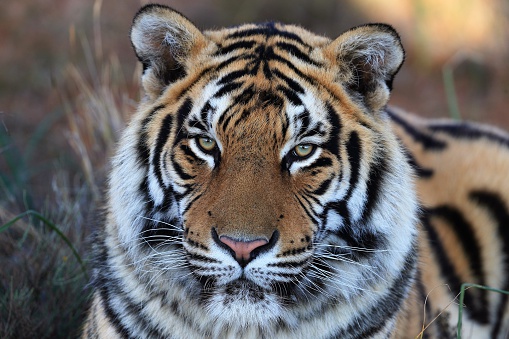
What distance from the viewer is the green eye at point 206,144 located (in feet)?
8.63

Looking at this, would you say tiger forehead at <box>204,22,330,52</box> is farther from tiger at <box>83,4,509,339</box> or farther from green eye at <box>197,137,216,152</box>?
green eye at <box>197,137,216,152</box>

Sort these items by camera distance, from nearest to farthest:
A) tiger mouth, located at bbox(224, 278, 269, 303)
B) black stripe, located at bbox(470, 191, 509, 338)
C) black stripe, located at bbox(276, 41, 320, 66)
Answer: tiger mouth, located at bbox(224, 278, 269, 303)
black stripe, located at bbox(276, 41, 320, 66)
black stripe, located at bbox(470, 191, 509, 338)

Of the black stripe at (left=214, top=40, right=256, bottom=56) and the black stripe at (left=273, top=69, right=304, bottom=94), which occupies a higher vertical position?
the black stripe at (left=214, top=40, right=256, bottom=56)

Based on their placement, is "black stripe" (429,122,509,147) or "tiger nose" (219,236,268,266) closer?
"tiger nose" (219,236,268,266)

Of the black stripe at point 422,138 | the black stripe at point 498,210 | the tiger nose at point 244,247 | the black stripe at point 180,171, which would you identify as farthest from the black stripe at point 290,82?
the black stripe at point 498,210

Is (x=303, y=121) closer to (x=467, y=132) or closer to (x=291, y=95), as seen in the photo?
(x=291, y=95)

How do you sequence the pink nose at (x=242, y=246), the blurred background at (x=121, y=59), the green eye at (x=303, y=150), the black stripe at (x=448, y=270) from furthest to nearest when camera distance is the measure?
1. the blurred background at (x=121, y=59)
2. the black stripe at (x=448, y=270)
3. the green eye at (x=303, y=150)
4. the pink nose at (x=242, y=246)

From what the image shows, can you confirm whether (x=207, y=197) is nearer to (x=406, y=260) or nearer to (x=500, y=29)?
(x=406, y=260)

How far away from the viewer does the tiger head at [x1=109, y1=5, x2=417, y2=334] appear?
2.51 metres

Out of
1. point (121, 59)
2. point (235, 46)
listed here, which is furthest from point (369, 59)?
point (121, 59)

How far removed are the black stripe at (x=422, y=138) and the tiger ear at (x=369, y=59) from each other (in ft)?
4.37

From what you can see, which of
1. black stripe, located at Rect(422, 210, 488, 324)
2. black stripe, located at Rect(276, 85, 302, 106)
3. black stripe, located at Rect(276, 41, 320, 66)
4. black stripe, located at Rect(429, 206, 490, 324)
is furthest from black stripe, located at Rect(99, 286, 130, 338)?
black stripe, located at Rect(429, 206, 490, 324)

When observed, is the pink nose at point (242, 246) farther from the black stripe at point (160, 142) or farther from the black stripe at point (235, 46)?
the black stripe at point (235, 46)

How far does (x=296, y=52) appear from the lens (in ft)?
9.36
